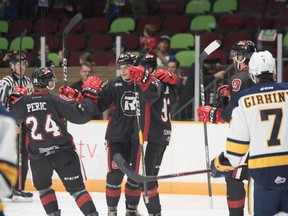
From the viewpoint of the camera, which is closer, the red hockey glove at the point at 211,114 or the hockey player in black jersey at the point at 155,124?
the red hockey glove at the point at 211,114

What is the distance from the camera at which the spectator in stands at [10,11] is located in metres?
9.72

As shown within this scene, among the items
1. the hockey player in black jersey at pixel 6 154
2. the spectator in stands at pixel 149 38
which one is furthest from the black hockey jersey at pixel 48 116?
the spectator in stands at pixel 149 38

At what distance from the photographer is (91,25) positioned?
10039 millimetres

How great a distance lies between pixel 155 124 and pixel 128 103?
267mm

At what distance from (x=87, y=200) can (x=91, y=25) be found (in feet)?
13.5

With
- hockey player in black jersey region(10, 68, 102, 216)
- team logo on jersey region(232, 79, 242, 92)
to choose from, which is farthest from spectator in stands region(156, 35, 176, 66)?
team logo on jersey region(232, 79, 242, 92)

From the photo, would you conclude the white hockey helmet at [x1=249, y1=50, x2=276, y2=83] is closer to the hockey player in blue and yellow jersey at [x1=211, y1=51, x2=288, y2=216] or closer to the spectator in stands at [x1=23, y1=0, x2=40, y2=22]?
the hockey player in blue and yellow jersey at [x1=211, y1=51, x2=288, y2=216]

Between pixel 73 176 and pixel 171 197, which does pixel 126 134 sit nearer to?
pixel 73 176

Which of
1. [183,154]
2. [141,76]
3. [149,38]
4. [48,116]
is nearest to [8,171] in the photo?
[48,116]

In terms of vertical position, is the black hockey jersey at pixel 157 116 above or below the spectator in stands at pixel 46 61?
below

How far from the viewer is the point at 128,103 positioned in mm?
6797

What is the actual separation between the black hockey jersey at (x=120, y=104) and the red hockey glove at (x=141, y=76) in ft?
1.02

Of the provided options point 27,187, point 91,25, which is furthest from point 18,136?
point 91,25

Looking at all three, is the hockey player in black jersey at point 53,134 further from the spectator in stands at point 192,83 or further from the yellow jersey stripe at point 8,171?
the yellow jersey stripe at point 8,171
